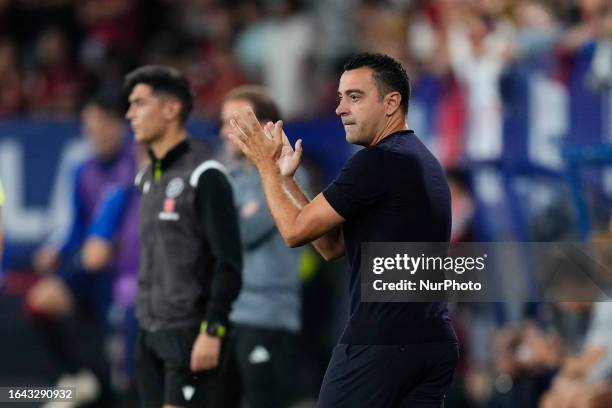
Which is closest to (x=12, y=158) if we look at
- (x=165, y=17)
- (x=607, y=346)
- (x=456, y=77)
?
(x=165, y=17)

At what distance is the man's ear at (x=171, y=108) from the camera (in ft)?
25.8

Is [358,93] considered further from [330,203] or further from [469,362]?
[469,362]

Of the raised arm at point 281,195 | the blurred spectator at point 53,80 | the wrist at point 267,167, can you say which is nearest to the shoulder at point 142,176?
the raised arm at point 281,195

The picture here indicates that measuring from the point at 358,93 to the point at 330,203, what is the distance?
0.51 meters

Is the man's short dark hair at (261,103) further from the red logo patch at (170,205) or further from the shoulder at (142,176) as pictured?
the red logo patch at (170,205)

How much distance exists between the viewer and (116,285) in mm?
11242

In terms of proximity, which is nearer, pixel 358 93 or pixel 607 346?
pixel 358 93

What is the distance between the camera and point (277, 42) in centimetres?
1491

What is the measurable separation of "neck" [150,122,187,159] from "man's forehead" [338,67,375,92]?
1.64 metres

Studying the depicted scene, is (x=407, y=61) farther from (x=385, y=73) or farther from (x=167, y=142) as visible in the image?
(x=385, y=73)

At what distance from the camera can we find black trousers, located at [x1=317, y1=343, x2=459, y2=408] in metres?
6.12

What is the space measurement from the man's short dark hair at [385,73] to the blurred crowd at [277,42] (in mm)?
4282

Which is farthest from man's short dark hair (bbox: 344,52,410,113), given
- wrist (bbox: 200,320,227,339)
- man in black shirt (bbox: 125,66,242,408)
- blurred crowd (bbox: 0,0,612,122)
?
blurred crowd (bbox: 0,0,612,122)

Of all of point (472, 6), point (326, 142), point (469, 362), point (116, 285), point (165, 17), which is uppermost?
point (165, 17)
